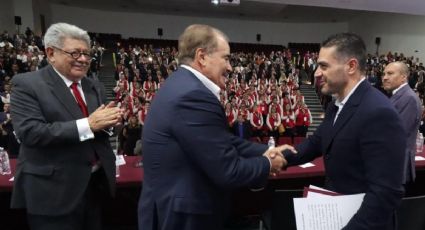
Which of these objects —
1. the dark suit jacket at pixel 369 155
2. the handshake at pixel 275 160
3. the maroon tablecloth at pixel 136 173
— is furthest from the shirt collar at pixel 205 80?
the maroon tablecloth at pixel 136 173

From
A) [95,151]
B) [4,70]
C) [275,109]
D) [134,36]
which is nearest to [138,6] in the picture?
[134,36]

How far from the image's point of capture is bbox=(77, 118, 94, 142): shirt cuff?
5.14ft

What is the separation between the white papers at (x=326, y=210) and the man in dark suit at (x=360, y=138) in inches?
2.0

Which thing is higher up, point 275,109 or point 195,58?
point 195,58

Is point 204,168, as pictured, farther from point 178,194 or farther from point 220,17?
point 220,17

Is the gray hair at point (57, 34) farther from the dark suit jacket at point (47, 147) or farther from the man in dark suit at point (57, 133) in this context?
the dark suit jacket at point (47, 147)

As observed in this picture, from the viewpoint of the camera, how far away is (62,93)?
1.64m

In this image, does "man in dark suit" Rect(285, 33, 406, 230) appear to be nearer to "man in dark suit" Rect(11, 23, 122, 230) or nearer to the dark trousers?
"man in dark suit" Rect(11, 23, 122, 230)

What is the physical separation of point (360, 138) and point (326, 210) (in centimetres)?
34

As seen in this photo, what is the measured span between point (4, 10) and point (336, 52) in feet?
58.6

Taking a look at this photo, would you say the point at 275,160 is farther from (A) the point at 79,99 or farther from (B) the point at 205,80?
(A) the point at 79,99

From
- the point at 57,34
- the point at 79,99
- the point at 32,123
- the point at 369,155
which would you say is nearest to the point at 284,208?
the point at 369,155

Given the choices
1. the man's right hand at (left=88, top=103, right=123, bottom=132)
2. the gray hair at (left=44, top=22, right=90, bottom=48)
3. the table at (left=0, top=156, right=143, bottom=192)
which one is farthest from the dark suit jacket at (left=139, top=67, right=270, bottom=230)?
the table at (left=0, top=156, right=143, bottom=192)

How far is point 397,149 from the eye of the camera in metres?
1.29
